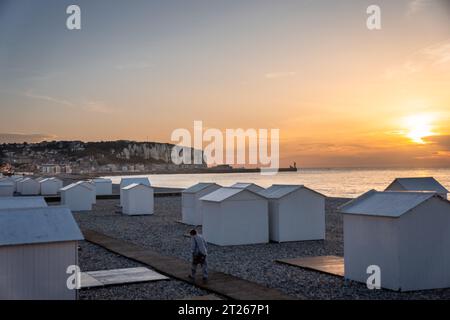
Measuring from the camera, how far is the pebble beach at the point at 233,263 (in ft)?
42.8

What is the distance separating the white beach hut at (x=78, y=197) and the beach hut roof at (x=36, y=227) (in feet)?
94.3

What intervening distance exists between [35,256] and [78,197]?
98.2 ft

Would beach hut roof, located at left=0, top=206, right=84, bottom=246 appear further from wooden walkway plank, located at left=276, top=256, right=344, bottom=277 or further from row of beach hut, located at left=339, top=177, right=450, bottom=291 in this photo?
wooden walkway plank, located at left=276, top=256, right=344, bottom=277

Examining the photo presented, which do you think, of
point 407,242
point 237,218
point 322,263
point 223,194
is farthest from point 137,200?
point 407,242

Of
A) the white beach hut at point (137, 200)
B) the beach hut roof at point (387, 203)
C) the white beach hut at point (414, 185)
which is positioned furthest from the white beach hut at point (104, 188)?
the beach hut roof at point (387, 203)

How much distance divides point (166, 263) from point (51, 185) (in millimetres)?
48249

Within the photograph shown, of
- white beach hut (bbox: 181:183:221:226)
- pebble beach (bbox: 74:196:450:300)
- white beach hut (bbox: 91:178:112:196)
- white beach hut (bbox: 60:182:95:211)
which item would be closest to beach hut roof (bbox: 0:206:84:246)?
pebble beach (bbox: 74:196:450:300)

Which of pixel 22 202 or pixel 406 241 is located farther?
pixel 22 202

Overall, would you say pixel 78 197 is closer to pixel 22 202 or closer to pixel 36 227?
pixel 22 202

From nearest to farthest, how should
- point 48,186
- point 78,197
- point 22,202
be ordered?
point 22,202, point 78,197, point 48,186

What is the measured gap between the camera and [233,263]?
17672 mm

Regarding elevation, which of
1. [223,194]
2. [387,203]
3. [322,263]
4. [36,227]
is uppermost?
[387,203]

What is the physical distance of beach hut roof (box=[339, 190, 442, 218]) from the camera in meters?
13.4
